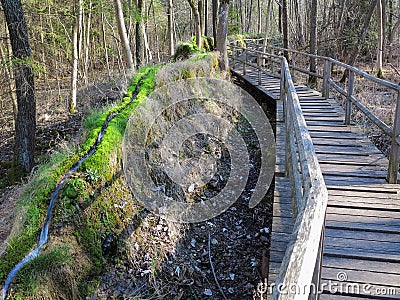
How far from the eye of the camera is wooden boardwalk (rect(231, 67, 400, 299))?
2.92 m

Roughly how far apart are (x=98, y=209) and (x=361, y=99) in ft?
35.4

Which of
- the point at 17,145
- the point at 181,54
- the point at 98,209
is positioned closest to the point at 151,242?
the point at 98,209

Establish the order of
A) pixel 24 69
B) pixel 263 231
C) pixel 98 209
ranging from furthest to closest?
pixel 24 69, pixel 263 231, pixel 98 209

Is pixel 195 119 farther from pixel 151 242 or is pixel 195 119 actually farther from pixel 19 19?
pixel 19 19

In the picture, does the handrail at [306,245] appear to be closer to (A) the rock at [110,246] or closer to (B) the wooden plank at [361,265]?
(B) the wooden plank at [361,265]

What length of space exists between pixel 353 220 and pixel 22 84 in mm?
7214

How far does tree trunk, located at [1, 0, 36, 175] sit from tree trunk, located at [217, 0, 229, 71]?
6.68m

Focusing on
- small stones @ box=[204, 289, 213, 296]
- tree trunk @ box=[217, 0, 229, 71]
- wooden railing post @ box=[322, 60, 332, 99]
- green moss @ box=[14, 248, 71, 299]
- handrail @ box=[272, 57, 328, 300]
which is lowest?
small stones @ box=[204, 289, 213, 296]

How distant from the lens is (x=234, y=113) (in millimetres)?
Answer: 10016

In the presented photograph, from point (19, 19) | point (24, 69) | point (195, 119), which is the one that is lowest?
point (195, 119)

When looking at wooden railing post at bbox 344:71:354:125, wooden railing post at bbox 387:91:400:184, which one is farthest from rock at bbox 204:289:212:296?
Result: wooden railing post at bbox 344:71:354:125

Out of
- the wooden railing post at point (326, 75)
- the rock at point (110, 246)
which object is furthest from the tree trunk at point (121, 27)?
the rock at point (110, 246)

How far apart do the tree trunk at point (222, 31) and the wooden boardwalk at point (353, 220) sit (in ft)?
21.9

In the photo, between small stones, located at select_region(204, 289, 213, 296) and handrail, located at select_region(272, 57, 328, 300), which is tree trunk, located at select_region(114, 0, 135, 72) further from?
handrail, located at select_region(272, 57, 328, 300)
